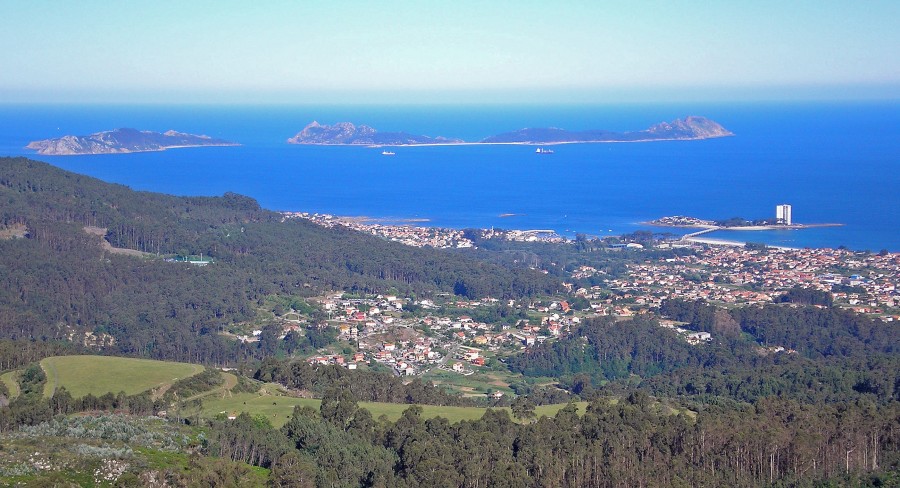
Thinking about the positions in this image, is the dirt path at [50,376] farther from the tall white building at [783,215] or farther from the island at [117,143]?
the island at [117,143]

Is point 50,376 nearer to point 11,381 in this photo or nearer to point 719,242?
point 11,381

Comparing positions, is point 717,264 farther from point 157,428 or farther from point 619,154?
point 619,154

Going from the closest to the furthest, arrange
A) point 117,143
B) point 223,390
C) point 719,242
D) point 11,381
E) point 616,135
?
1. point 11,381
2. point 223,390
3. point 719,242
4. point 117,143
5. point 616,135

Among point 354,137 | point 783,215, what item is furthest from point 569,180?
point 354,137

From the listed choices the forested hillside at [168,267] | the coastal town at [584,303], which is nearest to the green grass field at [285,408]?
the coastal town at [584,303]

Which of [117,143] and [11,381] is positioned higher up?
[117,143]

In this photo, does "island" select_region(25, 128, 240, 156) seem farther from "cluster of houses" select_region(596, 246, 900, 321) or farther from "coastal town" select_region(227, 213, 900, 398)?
"cluster of houses" select_region(596, 246, 900, 321)
